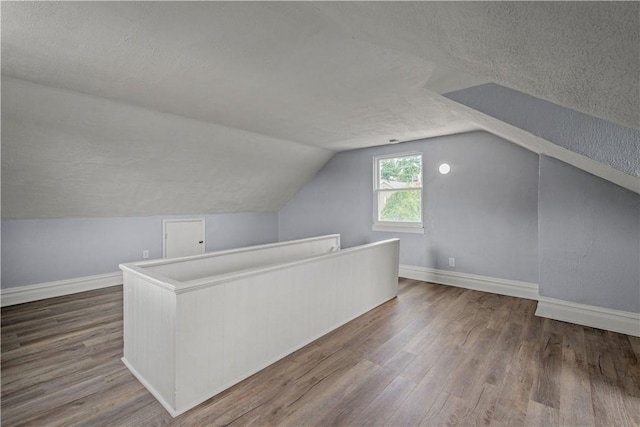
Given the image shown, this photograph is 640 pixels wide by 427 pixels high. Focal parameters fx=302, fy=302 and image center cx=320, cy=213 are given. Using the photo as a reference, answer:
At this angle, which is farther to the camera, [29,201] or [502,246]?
[502,246]

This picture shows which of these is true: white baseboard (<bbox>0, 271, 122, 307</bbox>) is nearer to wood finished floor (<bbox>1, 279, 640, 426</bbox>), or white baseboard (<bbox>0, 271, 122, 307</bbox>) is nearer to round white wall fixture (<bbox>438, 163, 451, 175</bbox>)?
wood finished floor (<bbox>1, 279, 640, 426</bbox>)

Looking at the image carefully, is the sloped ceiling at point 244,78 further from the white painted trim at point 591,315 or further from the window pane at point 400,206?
the white painted trim at point 591,315

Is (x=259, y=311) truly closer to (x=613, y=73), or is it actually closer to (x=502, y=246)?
(x=613, y=73)

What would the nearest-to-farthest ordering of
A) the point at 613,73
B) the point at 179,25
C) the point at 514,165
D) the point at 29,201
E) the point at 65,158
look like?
the point at 613,73 < the point at 179,25 < the point at 65,158 < the point at 29,201 < the point at 514,165

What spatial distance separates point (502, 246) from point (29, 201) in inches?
234

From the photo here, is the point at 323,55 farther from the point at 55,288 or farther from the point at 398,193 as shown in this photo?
the point at 55,288

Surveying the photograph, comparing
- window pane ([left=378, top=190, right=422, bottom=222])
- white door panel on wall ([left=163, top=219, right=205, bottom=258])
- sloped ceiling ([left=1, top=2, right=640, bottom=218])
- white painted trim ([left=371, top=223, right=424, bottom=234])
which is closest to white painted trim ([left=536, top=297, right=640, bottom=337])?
white painted trim ([left=371, top=223, right=424, bottom=234])

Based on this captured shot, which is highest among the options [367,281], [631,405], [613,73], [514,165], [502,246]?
[514,165]

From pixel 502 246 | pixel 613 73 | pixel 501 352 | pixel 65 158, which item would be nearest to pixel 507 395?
pixel 501 352

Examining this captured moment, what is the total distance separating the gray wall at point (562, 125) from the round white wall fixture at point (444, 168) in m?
2.11

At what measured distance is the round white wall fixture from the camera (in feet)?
14.7

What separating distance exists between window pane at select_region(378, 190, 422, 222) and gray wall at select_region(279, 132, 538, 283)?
0.53ft

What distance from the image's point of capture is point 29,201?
3.57 m

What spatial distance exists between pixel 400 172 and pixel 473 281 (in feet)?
6.51
